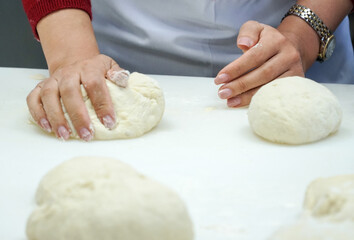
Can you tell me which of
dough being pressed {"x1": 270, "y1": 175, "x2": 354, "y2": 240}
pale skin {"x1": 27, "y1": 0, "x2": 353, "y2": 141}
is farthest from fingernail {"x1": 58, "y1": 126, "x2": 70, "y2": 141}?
dough being pressed {"x1": 270, "y1": 175, "x2": 354, "y2": 240}

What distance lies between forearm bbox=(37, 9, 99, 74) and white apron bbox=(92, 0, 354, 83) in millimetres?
266

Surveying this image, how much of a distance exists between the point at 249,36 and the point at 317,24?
1.02ft

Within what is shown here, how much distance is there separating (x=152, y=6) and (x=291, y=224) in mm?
1157

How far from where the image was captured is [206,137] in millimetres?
1184

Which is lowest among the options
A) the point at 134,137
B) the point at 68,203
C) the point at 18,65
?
the point at 18,65

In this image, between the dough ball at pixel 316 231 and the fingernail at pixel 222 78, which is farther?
the fingernail at pixel 222 78

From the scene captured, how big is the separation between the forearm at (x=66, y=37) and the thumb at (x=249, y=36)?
46cm

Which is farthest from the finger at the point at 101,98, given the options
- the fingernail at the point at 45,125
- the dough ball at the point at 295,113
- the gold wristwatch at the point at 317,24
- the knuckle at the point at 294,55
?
the gold wristwatch at the point at 317,24

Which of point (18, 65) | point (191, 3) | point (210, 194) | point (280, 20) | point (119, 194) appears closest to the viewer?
point (119, 194)

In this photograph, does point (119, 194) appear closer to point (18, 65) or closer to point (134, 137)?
point (134, 137)

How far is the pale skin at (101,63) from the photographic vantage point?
1175 mm

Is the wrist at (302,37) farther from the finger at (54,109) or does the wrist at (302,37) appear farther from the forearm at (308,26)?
the finger at (54,109)

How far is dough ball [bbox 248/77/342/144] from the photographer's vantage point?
1.11 m

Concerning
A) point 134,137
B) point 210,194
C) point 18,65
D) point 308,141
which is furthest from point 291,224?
point 18,65
